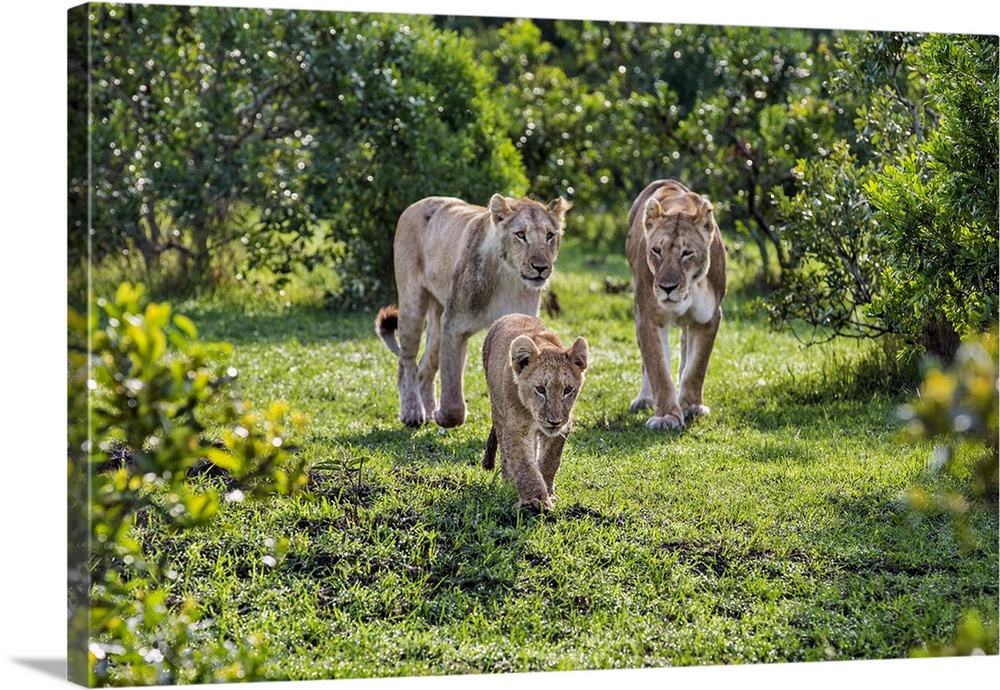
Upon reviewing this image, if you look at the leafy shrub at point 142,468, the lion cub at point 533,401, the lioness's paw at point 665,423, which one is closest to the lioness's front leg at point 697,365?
the lioness's paw at point 665,423

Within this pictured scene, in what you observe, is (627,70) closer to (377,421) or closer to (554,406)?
(377,421)

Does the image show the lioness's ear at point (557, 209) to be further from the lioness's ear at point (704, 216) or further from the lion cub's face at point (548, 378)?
the lion cub's face at point (548, 378)

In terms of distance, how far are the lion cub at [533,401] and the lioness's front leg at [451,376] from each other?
2.69 ft

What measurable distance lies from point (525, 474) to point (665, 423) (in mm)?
1769

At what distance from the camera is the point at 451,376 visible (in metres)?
7.65

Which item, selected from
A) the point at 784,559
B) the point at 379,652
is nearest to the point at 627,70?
the point at 784,559

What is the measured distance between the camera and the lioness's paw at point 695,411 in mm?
8211

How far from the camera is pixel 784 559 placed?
21.2 ft

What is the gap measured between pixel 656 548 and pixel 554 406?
2.59 feet

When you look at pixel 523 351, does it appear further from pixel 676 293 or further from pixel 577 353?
pixel 676 293

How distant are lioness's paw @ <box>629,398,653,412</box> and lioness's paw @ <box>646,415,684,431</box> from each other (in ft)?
1.39

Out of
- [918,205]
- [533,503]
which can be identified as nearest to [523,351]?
[533,503]

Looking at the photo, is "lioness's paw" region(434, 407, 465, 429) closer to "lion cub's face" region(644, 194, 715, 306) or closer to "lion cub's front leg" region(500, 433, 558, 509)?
"lion cub's front leg" region(500, 433, 558, 509)

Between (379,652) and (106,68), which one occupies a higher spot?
(106,68)
